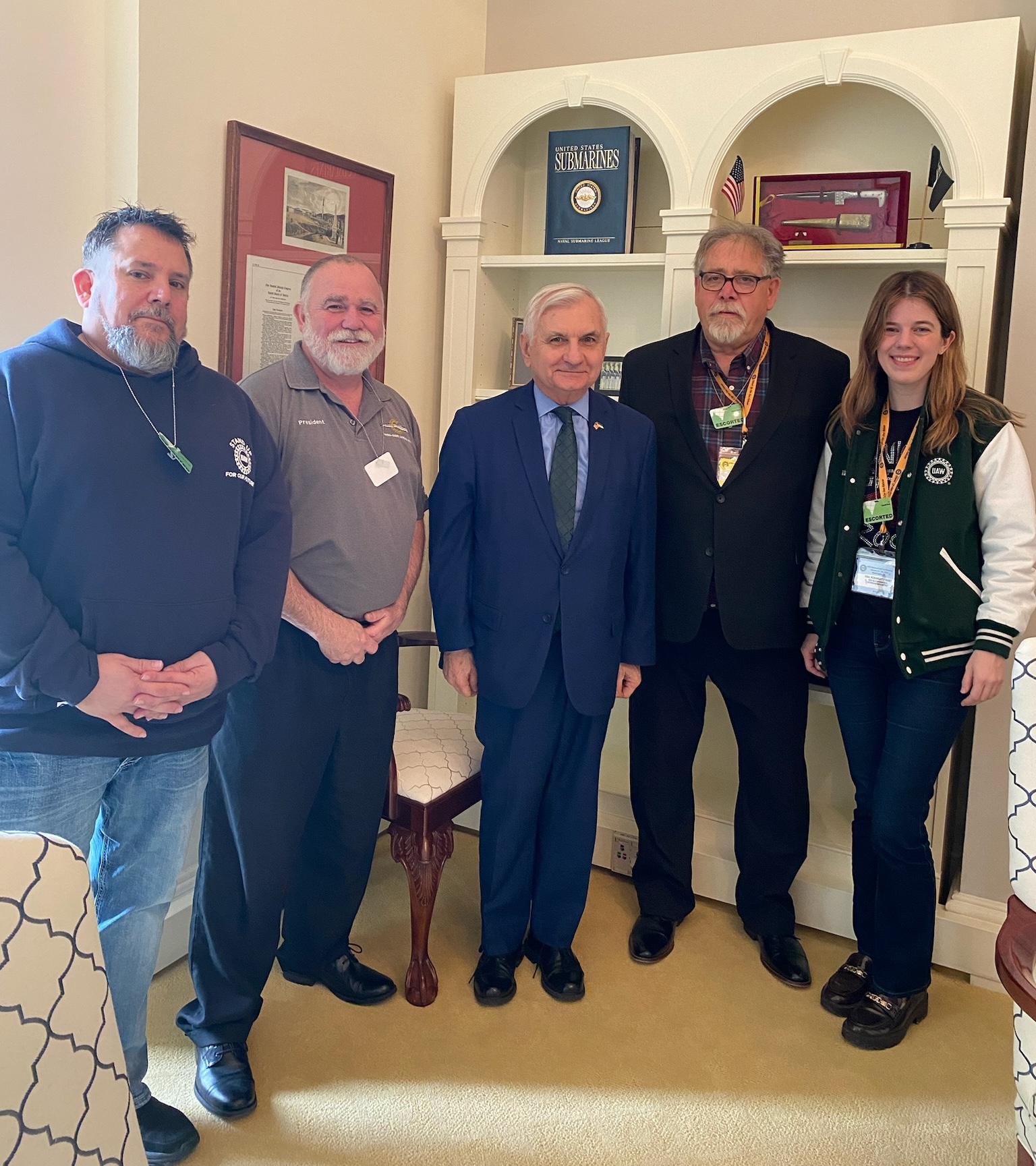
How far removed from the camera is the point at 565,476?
7.91 ft

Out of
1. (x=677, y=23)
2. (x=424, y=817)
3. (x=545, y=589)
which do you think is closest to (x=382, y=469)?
(x=545, y=589)

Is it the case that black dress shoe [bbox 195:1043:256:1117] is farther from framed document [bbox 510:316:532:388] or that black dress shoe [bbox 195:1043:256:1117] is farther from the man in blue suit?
framed document [bbox 510:316:532:388]

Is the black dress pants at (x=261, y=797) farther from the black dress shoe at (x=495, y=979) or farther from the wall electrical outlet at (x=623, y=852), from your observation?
the wall electrical outlet at (x=623, y=852)

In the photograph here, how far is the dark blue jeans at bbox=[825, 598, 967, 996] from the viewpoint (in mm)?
2324

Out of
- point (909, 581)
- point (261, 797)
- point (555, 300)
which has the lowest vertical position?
point (261, 797)

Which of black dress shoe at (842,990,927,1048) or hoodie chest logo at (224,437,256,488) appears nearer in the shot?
hoodie chest logo at (224,437,256,488)

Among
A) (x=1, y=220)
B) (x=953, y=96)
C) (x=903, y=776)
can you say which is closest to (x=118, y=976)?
(x=1, y=220)

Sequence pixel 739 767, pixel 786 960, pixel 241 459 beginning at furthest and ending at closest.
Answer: pixel 739 767 < pixel 786 960 < pixel 241 459

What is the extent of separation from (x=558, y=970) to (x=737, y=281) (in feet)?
5.92

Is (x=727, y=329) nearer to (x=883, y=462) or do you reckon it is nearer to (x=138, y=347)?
(x=883, y=462)

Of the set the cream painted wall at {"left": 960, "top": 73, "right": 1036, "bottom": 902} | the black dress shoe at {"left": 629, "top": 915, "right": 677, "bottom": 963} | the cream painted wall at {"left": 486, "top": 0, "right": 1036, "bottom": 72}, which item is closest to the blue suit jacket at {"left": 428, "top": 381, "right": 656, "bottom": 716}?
the black dress shoe at {"left": 629, "top": 915, "right": 677, "bottom": 963}

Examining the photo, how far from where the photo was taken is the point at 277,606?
192cm

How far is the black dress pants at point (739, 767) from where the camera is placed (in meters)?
2.69

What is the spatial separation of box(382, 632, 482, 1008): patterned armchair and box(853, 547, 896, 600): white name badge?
109cm
